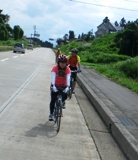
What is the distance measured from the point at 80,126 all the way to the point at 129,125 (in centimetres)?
117

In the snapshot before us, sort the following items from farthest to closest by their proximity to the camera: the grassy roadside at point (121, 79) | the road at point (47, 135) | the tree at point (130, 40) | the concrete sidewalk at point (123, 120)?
the tree at point (130, 40), the grassy roadside at point (121, 79), the concrete sidewalk at point (123, 120), the road at point (47, 135)

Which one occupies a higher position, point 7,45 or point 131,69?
point 131,69


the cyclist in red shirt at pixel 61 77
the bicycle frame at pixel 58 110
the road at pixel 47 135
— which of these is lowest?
the road at pixel 47 135

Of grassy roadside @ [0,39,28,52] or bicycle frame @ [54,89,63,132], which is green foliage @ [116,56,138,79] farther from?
grassy roadside @ [0,39,28,52]

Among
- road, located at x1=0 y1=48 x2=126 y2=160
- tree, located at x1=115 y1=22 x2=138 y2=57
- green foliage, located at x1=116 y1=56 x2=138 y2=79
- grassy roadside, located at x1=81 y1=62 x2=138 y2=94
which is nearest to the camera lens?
road, located at x1=0 y1=48 x2=126 y2=160

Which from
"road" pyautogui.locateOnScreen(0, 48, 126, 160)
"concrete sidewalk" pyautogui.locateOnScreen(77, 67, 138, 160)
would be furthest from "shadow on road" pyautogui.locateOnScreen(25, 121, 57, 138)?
"concrete sidewalk" pyautogui.locateOnScreen(77, 67, 138, 160)

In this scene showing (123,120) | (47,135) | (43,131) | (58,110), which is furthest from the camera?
(123,120)

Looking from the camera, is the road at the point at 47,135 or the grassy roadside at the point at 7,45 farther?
the grassy roadside at the point at 7,45

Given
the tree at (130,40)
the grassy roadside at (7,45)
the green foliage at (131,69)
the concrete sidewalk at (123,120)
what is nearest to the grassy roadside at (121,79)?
the green foliage at (131,69)

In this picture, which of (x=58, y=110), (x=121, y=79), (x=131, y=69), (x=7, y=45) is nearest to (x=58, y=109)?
(x=58, y=110)

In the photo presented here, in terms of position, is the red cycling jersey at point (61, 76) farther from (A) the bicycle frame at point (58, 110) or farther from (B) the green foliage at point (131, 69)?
(B) the green foliage at point (131, 69)

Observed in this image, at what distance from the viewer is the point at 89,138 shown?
721 centimetres

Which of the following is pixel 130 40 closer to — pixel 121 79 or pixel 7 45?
pixel 121 79

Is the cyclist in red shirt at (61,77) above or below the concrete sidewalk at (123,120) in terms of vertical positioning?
above
